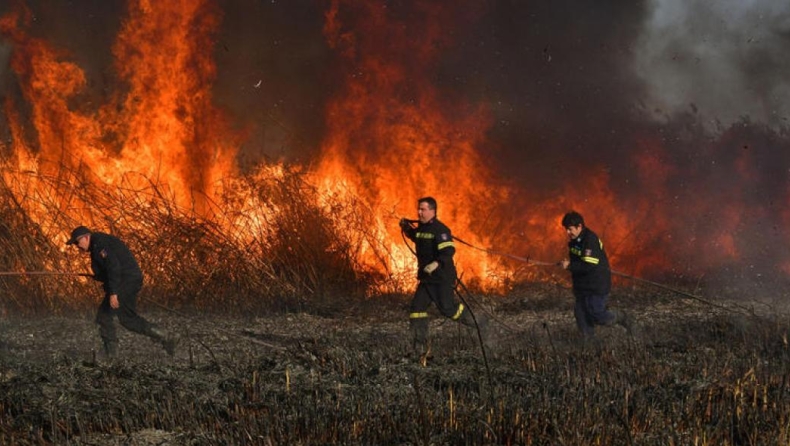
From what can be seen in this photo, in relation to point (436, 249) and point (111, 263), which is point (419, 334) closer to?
point (436, 249)

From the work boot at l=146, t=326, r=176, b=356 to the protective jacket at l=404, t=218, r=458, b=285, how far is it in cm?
243

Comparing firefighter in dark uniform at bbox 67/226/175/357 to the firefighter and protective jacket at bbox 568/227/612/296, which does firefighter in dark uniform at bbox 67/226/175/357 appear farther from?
protective jacket at bbox 568/227/612/296

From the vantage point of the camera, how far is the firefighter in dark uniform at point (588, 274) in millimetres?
9039

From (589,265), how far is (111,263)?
4470mm

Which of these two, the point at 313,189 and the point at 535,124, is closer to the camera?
the point at 313,189

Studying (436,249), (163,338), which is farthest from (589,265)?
(163,338)

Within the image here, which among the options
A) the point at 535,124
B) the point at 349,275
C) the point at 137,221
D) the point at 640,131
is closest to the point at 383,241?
the point at 349,275

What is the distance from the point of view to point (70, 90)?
1384cm

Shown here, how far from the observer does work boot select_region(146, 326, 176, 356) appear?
8875 millimetres

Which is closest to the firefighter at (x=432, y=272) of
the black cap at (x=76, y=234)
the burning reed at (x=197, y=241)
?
the black cap at (x=76, y=234)

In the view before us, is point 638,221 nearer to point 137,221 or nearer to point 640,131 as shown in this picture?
point 640,131

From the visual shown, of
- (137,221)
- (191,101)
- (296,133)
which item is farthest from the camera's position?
(296,133)

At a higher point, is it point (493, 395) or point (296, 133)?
point (296, 133)

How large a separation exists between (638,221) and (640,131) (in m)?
1.78
